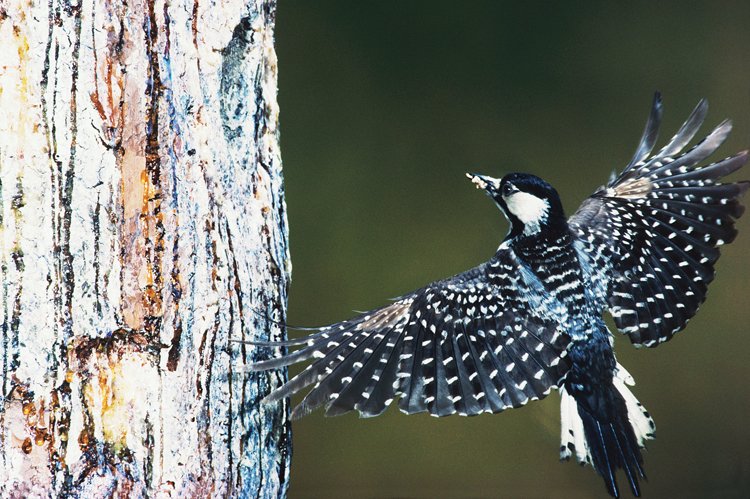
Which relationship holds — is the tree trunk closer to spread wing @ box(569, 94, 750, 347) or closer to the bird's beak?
the bird's beak

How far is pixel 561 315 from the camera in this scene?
2.13 metres

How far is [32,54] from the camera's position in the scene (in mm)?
1455

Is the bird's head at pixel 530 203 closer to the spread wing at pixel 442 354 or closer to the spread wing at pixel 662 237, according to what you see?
the spread wing at pixel 662 237

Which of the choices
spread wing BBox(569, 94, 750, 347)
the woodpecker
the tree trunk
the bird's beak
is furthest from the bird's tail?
the tree trunk

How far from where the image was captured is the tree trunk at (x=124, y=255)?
1.46 meters

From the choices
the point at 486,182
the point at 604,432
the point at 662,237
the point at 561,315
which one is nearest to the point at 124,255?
the point at 561,315

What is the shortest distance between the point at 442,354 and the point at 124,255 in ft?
2.56

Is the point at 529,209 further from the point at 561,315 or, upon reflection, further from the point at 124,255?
the point at 124,255

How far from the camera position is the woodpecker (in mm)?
1849

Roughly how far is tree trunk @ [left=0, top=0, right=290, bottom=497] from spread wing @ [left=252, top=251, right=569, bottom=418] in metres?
0.17

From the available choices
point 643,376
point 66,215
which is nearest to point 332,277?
point 643,376

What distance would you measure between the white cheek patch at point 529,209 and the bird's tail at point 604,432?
1.54 feet

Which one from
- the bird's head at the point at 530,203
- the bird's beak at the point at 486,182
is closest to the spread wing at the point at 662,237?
the bird's head at the point at 530,203

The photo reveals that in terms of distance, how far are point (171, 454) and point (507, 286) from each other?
971 mm
